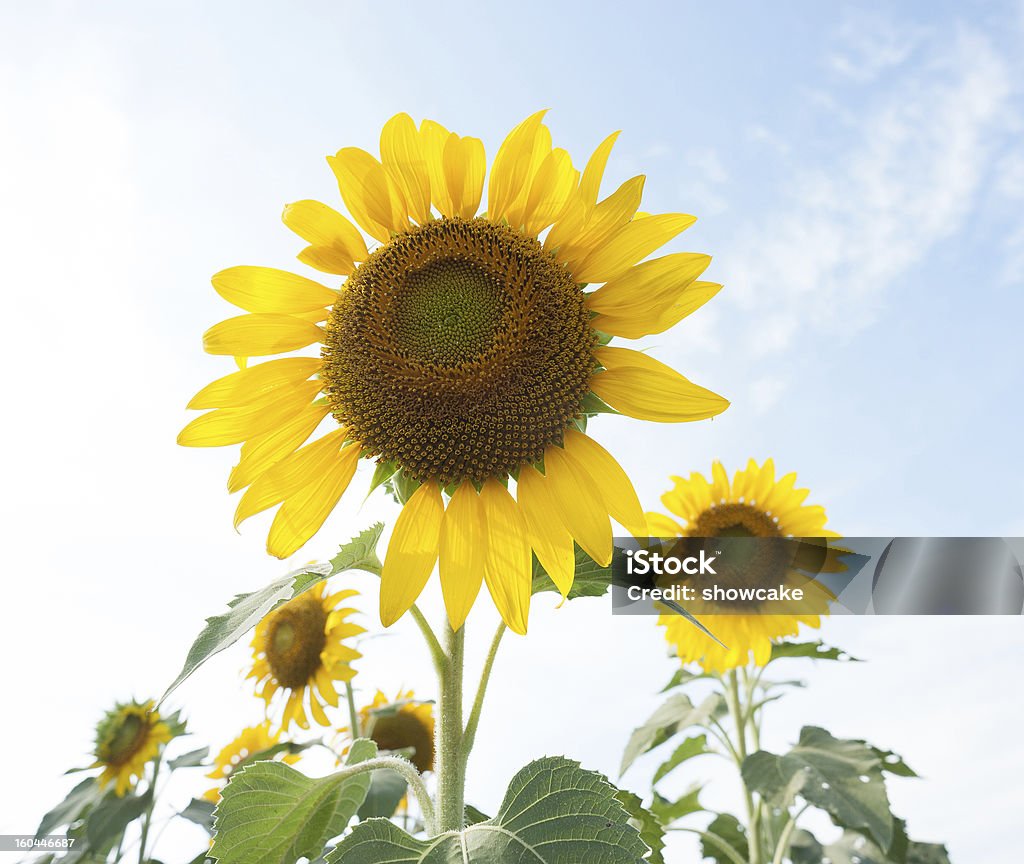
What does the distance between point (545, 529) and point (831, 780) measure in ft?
6.77

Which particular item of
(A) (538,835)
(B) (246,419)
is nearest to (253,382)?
(B) (246,419)

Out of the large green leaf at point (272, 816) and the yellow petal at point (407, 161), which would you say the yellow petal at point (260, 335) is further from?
the large green leaf at point (272, 816)

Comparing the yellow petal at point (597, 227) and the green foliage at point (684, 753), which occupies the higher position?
the yellow petal at point (597, 227)

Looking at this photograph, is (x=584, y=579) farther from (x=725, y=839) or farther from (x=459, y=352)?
(x=725, y=839)

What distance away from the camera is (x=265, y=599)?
174cm

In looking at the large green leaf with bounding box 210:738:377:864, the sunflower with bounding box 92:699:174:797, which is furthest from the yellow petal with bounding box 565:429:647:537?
the sunflower with bounding box 92:699:174:797

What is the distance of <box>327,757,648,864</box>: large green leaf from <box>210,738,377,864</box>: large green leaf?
321 millimetres

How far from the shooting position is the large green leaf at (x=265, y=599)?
62.2 inches

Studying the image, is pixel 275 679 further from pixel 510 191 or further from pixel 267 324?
pixel 510 191

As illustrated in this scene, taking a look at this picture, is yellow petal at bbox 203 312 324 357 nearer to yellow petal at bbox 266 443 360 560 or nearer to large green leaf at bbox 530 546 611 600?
yellow petal at bbox 266 443 360 560

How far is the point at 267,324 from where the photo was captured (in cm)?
208

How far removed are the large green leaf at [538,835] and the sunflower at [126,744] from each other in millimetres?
3422

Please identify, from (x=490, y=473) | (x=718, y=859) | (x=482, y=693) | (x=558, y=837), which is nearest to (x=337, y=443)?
(x=490, y=473)

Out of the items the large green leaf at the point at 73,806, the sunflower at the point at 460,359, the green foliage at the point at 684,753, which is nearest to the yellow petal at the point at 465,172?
the sunflower at the point at 460,359
